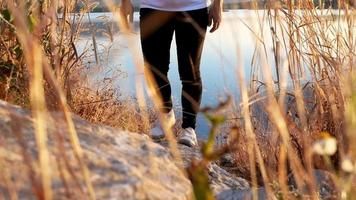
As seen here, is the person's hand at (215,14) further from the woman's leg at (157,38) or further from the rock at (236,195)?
the rock at (236,195)

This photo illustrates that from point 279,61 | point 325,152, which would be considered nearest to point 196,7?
point 279,61

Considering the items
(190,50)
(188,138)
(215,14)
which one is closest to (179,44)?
(190,50)

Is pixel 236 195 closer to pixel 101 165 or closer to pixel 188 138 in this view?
pixel 101 165

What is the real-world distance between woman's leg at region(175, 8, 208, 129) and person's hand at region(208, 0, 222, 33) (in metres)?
0.05

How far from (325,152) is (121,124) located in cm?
220

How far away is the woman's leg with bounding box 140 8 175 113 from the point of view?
7.17ft

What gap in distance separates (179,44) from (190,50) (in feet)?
0.15

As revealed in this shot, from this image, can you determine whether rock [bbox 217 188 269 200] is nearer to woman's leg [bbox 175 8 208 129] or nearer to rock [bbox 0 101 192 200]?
rock [bbox 0 101 192 200]

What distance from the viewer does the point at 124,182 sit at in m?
0.69

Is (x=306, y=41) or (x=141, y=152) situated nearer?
(x=141, y=152)

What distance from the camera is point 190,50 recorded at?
7.14 feet

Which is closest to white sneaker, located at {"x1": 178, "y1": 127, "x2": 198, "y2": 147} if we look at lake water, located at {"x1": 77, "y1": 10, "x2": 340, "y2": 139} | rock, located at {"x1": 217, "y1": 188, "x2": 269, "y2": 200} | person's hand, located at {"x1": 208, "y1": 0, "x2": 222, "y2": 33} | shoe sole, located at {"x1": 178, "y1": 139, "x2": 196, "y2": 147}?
shoe sole, located at {"x1": 178, "y1": 139, "x2": 196, "y2": 147}

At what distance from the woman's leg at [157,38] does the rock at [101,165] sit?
1.36 m

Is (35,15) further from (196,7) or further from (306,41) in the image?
(306,41)
